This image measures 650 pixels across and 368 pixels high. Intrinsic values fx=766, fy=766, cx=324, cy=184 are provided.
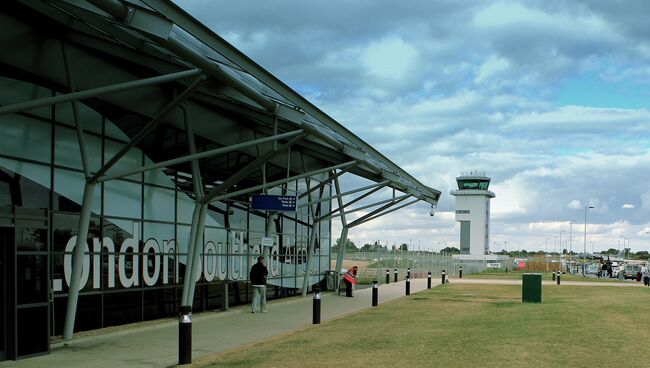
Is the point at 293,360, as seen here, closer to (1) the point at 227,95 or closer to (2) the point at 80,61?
(1) the point at 227,95

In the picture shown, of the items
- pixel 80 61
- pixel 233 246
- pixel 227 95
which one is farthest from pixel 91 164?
pixel 233 246

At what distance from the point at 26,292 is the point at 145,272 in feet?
20.9

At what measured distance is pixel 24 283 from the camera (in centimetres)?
1220

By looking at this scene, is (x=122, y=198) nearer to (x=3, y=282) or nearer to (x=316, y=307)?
(x=316, y=307)

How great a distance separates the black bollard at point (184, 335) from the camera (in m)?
11.5

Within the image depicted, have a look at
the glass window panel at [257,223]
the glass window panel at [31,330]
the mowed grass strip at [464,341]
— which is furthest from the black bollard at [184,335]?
the glass window panel at [257,223]

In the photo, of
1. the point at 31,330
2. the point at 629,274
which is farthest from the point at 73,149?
the point at 629,274

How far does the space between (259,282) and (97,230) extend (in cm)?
607

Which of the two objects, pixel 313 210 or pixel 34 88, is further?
pixel 313 210

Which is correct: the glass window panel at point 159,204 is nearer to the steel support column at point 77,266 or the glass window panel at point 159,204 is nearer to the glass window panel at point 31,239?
the steel support column at point 77,266

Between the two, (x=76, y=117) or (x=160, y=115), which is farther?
(x=160, y=115)

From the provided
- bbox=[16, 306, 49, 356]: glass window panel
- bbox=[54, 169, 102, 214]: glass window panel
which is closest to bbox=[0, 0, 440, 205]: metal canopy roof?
bbox=[54, 169, 102, 214]: glass window panel

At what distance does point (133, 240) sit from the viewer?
59.4ft

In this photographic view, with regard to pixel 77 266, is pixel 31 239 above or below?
above
